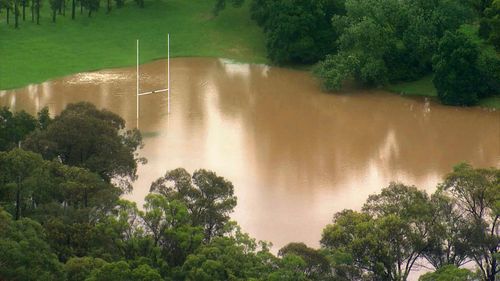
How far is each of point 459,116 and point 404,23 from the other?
610cm

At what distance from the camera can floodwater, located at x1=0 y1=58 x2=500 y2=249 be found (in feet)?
117

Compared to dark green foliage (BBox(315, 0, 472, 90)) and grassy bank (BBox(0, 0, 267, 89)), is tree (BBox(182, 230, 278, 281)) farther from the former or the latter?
grassy bank (BBox(0, 0, 267, 89))

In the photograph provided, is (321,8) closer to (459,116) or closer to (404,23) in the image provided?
(404,23)

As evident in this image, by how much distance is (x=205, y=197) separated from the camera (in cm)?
2864

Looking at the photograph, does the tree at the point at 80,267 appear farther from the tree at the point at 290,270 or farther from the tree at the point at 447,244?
the tree at the point at 447,244

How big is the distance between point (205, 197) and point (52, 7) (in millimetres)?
30292

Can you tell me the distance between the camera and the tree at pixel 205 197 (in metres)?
28.0

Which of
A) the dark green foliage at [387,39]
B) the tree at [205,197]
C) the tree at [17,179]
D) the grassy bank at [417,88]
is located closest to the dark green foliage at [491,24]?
the dark green foliage at [387,39]

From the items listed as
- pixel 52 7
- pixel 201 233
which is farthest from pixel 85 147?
pixel 52 7

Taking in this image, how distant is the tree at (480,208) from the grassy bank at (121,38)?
23.7 meters

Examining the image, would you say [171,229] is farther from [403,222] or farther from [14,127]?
[14,127]

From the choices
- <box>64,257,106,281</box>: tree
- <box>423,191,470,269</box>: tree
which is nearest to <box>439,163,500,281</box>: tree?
<box>423,191,470,269</box>: tree

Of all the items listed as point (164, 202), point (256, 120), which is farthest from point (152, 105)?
point (164, 202)

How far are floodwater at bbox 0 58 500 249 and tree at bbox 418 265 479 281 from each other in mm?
7737
